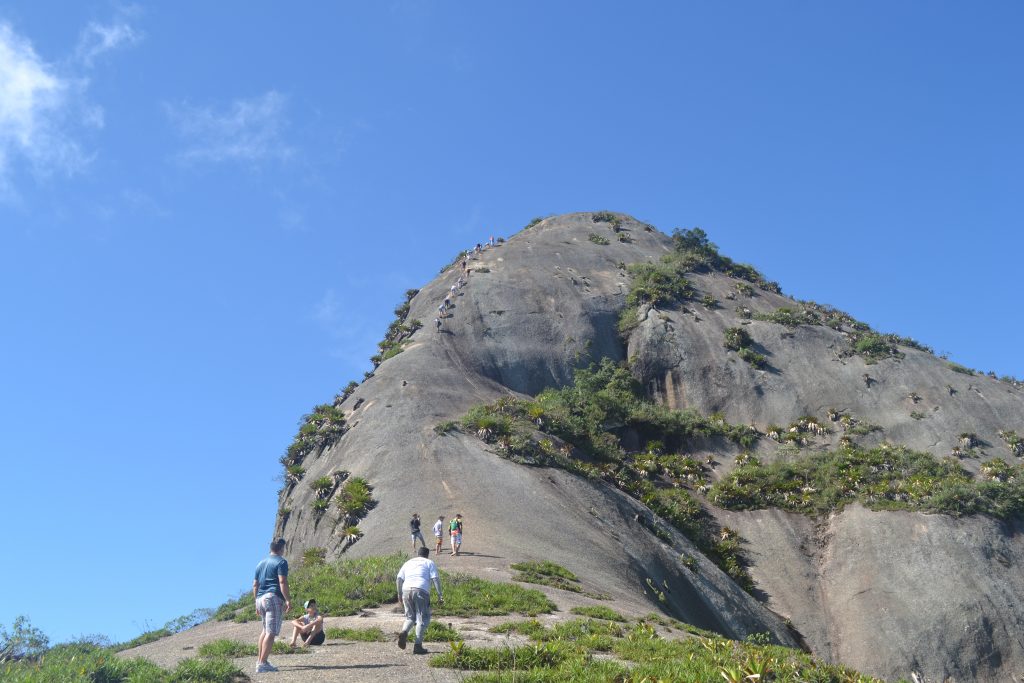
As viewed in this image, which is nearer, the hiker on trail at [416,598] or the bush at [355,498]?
the hiker on trail at [416,598]

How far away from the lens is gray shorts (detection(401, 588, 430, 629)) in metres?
12.4

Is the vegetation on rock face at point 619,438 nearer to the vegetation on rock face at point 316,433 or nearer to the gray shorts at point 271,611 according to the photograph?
the vegetation on rock face at point 316,433

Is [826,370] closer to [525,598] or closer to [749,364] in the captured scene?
[749,364]

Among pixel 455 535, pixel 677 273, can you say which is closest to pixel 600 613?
pixel 455 535

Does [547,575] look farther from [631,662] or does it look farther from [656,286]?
[656,286]

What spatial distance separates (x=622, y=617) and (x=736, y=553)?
2163cm

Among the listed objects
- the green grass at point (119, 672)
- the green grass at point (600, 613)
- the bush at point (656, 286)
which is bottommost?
the green grass at point (119, 672)

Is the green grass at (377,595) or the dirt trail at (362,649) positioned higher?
the green grass at (377,595)

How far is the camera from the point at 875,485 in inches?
1566

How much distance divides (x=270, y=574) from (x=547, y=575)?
38.3ft

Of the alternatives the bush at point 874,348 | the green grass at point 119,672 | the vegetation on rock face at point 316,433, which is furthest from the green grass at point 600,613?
the bush at point 874,348

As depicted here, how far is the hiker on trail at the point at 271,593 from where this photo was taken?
1141 centimetres

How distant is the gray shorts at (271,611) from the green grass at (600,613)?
25.7 ft

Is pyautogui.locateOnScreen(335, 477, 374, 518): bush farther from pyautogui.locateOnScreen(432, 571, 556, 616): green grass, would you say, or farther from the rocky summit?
pyautogui.locateOnScreen(432, 571, 556, 616): green grass
